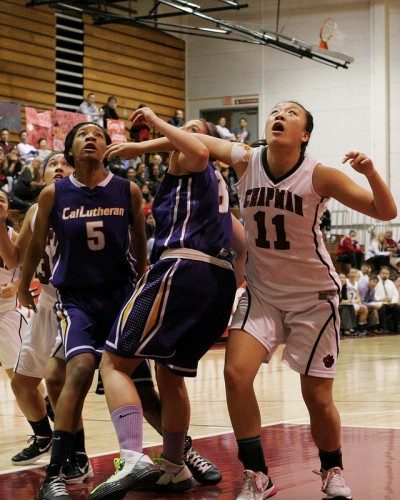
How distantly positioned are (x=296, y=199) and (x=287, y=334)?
63cm

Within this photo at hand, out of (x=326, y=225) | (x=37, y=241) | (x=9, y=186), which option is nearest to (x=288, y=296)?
(x=37, y=241)

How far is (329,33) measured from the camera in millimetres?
24375

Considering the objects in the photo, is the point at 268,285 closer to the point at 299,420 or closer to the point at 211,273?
the point at 211,273

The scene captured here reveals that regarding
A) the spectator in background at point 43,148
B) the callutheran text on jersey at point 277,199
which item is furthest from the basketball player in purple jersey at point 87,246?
the spectator in background at point 43,148

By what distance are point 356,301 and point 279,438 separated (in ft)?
38.9

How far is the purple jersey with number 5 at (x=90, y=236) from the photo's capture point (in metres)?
4.54

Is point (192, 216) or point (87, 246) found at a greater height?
point (192, 216)

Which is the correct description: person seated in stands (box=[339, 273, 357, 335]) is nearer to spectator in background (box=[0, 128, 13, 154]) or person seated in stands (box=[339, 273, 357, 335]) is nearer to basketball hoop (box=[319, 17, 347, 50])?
spectator in background (box=[0, 128, 13, 154])

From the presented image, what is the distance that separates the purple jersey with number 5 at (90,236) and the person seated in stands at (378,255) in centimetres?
1671

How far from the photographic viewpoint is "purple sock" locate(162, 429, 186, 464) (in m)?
4.47

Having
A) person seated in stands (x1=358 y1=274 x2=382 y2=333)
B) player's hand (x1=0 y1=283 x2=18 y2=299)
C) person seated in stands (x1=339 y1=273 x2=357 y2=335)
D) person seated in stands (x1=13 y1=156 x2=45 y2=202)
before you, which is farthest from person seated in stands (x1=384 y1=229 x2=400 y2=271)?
player's hand (x1=0 y1=283 x2=18 y2=299)

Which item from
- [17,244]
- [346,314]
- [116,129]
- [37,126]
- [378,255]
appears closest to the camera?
[17,244]

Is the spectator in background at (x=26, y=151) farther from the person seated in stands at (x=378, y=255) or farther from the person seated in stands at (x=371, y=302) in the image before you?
the person seated in stands at (x=378, y=255)

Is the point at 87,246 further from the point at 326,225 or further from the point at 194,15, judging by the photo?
the point at 194,15
